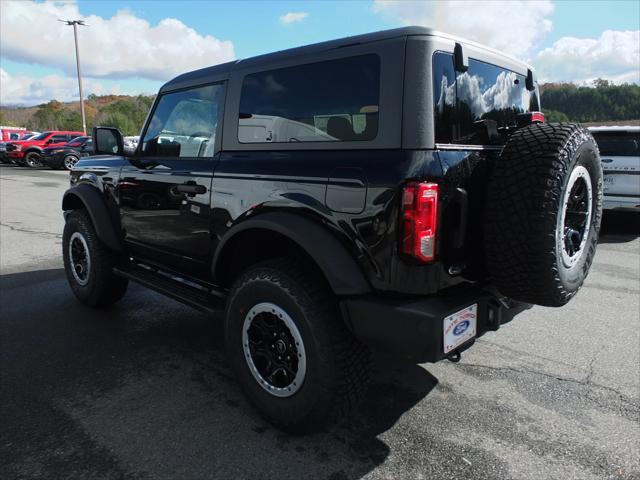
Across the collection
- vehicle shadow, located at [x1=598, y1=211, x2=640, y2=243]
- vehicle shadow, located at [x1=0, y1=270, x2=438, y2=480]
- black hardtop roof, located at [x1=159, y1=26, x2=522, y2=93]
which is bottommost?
vehicle shadow, located at [x1=0, y1=270, x2=438, y2=480]

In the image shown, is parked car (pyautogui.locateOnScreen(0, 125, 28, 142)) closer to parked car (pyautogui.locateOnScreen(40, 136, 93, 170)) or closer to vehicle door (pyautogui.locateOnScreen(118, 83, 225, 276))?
parked car (pyautogui.locateOnScreen(40, 136, 93, 170))

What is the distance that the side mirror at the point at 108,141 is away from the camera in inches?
153

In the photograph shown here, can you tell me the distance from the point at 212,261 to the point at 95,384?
109 centimetres

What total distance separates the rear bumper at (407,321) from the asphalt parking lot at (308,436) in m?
0.60

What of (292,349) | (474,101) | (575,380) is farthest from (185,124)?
(575,380)

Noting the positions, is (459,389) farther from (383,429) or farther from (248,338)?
(248,338)

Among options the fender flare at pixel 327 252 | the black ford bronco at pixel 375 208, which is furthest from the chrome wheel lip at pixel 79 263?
the fender flare at pixel 327 252

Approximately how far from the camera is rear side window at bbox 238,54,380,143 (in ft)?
7.51

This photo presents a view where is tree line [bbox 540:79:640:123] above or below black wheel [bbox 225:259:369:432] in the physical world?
above

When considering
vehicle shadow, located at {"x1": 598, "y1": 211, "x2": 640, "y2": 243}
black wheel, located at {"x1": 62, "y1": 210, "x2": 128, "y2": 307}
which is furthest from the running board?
vehicle shadow, located at {"x1": 598, "y1": 211, "x2": 640, "y2": 243}

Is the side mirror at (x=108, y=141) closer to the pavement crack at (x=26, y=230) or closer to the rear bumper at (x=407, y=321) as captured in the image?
the rear bumper at (x=407, y=321)

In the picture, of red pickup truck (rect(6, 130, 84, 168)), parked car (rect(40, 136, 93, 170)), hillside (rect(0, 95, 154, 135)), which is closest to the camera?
parked car (rect(40, 136, 93, 170))

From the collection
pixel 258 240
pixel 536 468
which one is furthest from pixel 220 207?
pixel 536 468

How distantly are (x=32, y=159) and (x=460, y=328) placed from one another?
85.0 feet
